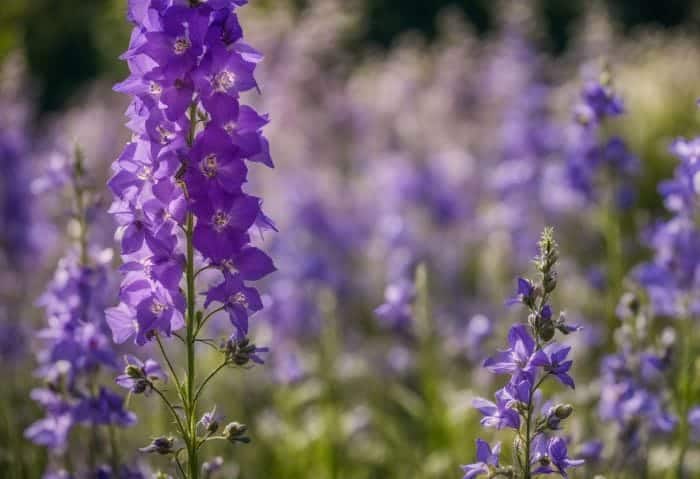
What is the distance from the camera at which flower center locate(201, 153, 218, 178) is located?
8.48 feet

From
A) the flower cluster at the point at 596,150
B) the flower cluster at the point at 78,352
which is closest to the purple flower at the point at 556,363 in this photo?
the flower cluster at the point at 78,352

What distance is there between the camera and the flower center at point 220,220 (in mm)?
2623

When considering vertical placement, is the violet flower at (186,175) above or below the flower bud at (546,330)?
above

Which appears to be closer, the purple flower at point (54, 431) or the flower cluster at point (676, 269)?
the purple flower at point (54, 431)

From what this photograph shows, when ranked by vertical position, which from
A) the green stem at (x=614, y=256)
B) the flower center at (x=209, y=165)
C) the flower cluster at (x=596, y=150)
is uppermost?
the flower cluster at (x=596, y=150)

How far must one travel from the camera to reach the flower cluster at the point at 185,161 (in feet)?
8.46

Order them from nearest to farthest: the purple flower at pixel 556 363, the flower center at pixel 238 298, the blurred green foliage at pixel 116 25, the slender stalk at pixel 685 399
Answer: the purple flower at pixel 556 363 → the flower center at pixel 238 298 → the slender stalk at pixel 685 399 → the blurred green foliage at pixel 116 25

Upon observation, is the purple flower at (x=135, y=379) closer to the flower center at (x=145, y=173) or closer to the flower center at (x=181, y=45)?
the flower center at (x=145, y=173)

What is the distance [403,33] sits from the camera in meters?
22.1

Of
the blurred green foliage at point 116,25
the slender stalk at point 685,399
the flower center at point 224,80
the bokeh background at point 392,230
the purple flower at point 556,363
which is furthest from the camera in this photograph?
the blurred green foliage at point 116,25

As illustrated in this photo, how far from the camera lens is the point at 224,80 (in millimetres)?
2629

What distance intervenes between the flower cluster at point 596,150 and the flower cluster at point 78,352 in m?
2.22

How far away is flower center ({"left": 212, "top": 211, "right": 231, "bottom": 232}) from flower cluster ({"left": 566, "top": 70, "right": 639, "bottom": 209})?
7.16 feet

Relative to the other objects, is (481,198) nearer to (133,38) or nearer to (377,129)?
(377,129)
